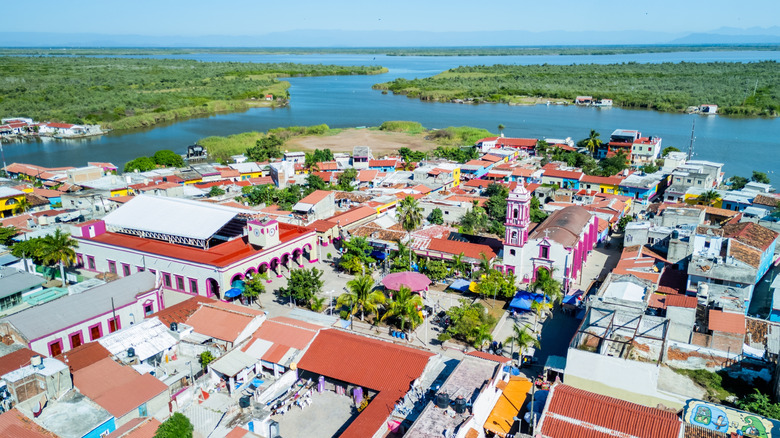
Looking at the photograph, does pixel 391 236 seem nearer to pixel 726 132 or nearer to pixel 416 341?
pixel 416 341

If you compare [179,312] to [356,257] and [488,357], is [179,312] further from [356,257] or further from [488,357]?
[488,357]

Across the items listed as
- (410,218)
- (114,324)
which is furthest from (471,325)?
(114,324)

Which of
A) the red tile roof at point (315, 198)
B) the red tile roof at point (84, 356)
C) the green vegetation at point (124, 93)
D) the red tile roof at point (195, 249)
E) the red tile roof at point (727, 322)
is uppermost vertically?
the green vegetation at point (124, 93)

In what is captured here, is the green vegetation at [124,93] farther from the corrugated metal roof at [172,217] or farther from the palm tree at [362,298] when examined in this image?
the palm tree at [362,298]

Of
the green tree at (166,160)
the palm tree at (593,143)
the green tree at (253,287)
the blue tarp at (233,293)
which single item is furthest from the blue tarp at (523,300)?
the green tree at (166,160)

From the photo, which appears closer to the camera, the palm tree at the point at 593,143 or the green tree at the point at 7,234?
the green tree at the point at 7,234

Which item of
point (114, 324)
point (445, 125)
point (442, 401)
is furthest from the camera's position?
point (445, 125)
